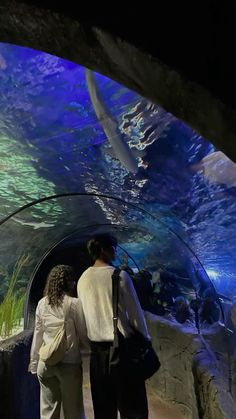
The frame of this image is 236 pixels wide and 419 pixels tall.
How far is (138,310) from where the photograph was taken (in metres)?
3.76

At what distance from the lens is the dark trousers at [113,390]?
3752 millimetres

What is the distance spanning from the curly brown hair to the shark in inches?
58.7

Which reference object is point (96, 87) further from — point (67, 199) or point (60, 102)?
point (67, 199)

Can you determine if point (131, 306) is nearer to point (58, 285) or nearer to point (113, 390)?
point (113, 390)

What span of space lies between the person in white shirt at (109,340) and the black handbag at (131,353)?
48 millimetres

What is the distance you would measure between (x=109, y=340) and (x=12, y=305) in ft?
15.3

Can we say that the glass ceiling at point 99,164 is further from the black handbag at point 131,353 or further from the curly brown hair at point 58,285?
the black handbag at point 131,353

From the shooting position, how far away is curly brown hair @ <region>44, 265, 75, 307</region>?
4.31 m

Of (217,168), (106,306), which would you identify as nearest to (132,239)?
(217,168)

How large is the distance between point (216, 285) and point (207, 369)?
16.6ft

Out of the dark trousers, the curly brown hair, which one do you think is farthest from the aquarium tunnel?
the curly brown hair

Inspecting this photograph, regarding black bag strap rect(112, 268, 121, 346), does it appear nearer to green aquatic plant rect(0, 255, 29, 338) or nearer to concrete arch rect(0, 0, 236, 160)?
concrete arch rect(0, 0, 236, 160)

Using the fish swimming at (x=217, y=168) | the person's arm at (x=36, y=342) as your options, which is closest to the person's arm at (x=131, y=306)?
the person's arm at (x=36, y=342)

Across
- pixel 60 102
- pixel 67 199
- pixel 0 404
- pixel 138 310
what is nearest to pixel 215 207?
pixel 67 199
